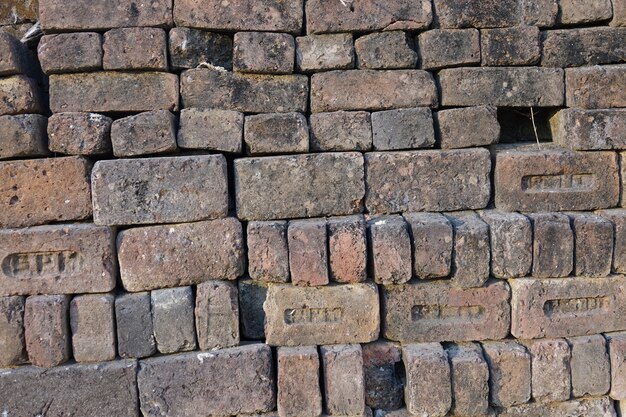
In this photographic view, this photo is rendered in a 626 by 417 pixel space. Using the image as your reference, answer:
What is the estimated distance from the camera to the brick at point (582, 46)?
3561mm

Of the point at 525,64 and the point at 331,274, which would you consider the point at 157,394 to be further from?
the point at 525,64

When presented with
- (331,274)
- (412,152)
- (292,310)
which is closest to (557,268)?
(412,152)

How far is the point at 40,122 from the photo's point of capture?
3.33 metres

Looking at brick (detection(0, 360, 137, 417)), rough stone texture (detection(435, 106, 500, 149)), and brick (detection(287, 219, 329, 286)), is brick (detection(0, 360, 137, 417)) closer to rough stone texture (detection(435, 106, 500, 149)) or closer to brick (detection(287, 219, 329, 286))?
brick (detection(287, 219, 329, 286))

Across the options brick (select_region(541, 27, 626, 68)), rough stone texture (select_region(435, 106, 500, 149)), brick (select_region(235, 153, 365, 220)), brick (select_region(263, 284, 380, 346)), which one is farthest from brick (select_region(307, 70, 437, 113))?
brick (select_region(263, 284, 380, 346))

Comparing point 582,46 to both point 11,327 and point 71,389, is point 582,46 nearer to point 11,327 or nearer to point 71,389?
point 71,389

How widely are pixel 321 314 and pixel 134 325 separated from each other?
4.10 ft

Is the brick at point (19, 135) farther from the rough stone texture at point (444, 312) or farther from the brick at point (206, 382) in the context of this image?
the rough stone texture at point (444, 312)

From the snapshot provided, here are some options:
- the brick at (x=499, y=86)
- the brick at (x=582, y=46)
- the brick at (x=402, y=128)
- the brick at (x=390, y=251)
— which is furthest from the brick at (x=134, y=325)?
the brick at (x=582, y=46)

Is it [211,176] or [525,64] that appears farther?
[525,64]

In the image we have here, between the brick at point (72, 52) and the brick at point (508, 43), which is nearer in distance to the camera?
the brick at point (72, 52)

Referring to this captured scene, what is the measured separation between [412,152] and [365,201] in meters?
0.47

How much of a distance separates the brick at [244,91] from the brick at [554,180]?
149cm

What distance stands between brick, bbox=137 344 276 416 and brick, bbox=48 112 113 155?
4.86ft
